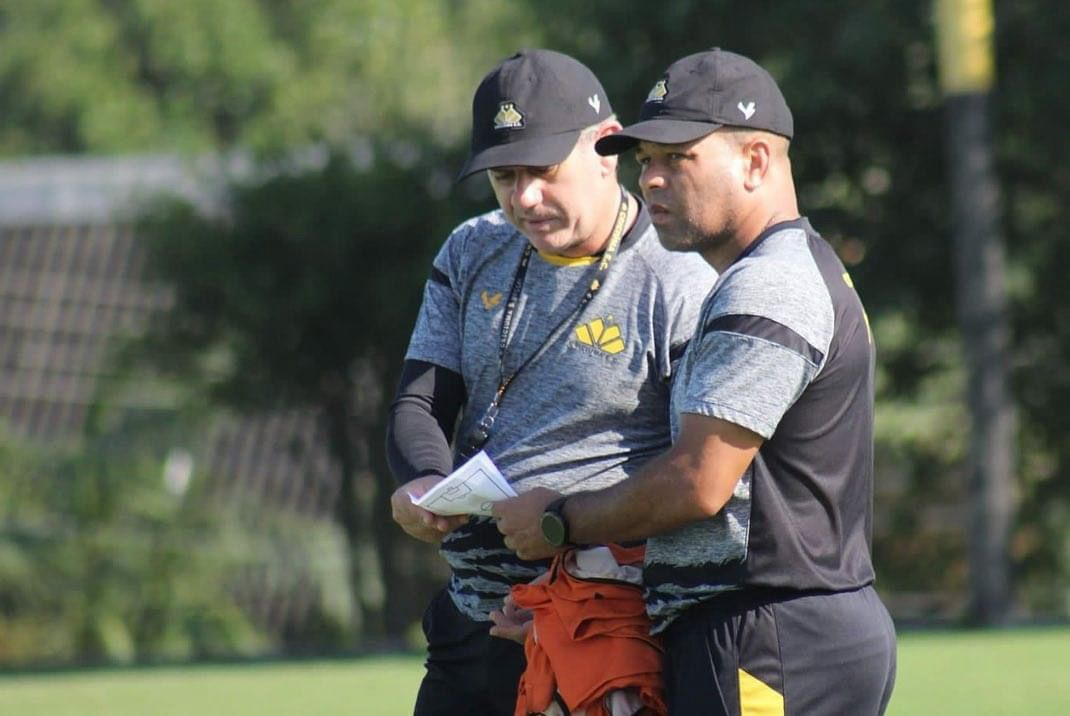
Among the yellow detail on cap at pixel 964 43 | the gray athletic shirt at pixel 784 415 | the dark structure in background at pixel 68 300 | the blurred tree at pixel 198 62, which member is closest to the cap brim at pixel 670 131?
the gray athletic shirt at pixel 784 415

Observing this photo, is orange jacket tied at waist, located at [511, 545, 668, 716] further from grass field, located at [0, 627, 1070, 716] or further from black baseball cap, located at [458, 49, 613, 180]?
grass field, located at [0, 627, 1070, 716]

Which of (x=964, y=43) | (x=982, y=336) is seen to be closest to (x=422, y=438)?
(x=964, y=43)

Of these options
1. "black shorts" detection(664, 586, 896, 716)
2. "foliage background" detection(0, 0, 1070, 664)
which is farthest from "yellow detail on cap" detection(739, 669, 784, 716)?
"foliage background" detection(0, 0, 1070, 664)

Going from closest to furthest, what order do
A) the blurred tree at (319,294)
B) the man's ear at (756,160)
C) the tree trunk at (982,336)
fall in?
the man's ear at (756,160) < the tree trunk at (982,336) < the blurred tree at (319,294)

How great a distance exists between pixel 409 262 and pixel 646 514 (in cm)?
1224

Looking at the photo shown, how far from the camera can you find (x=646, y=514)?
342 centimetres

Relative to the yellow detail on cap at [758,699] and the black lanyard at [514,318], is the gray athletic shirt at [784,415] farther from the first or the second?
the black lanyard at [514,318]

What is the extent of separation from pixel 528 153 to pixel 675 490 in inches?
37.3

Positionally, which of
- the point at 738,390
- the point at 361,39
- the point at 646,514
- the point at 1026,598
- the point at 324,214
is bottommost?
the point at 1026,598

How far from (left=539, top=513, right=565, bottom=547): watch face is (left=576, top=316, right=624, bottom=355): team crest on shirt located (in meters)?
0.49

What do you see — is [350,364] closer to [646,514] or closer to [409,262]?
[409,262]

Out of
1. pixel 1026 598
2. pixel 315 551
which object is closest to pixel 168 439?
pixel 315 551

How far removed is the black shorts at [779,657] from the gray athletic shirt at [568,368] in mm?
582

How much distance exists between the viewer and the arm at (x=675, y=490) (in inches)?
131
